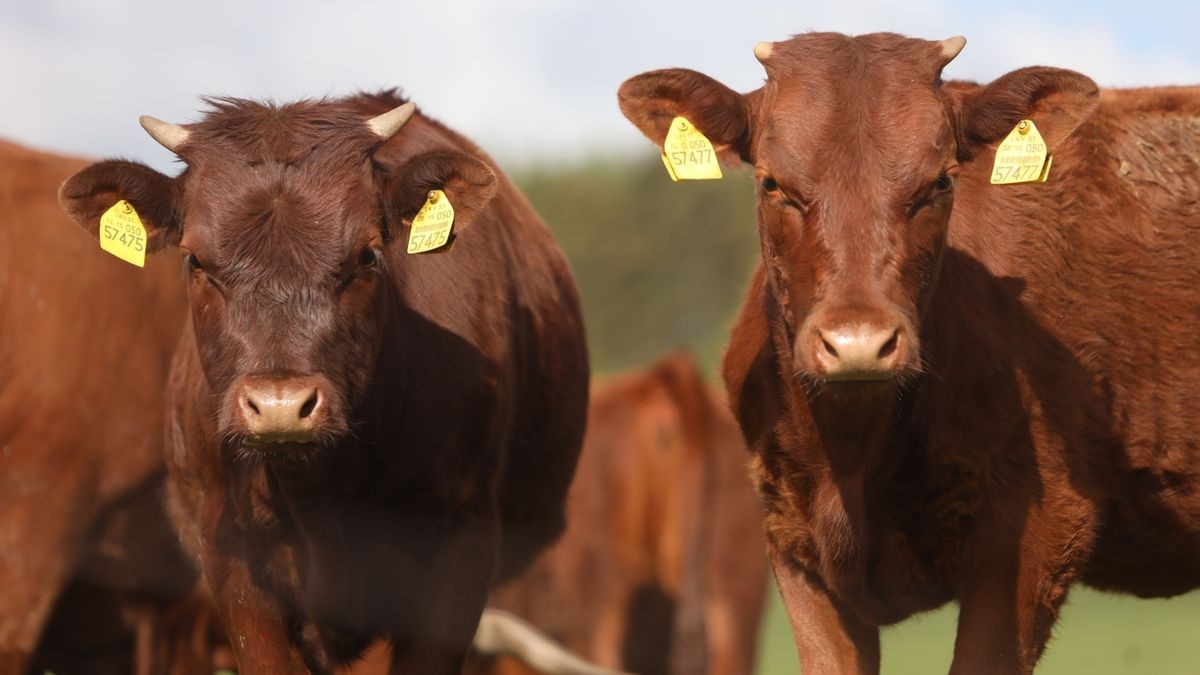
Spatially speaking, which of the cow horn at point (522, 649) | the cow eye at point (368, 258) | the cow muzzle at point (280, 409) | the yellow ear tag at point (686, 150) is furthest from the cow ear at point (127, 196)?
the cow horn at point (522, 649)

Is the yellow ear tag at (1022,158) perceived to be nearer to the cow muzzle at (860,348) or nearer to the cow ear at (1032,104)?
the cow ear at (1032,104)

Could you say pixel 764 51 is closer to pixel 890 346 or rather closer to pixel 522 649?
pixel 890 346

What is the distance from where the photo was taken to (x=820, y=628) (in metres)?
6.07

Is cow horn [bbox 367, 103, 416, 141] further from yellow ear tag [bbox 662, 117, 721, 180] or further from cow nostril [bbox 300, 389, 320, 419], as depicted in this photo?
cow nostril [bbox 300, 389, 320, 419]

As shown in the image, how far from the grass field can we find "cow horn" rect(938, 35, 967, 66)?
604 cm

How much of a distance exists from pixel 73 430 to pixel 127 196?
2.78m

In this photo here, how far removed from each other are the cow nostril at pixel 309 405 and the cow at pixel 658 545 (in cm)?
927

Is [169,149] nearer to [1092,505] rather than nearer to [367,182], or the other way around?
[367,182]

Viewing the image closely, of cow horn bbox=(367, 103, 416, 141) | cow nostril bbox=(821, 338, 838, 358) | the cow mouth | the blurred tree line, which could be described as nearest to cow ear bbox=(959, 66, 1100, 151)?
cow nostril bbox=(821, 338, 838, 358)

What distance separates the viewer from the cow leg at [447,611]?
6062 mm

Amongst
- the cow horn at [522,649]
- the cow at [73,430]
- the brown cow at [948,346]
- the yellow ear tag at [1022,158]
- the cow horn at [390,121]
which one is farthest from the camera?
the cow horn at [522,649]

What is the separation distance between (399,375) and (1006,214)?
7.51ft

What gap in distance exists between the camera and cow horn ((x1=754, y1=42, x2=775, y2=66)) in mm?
5844

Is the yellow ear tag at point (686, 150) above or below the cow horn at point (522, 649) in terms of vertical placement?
above
